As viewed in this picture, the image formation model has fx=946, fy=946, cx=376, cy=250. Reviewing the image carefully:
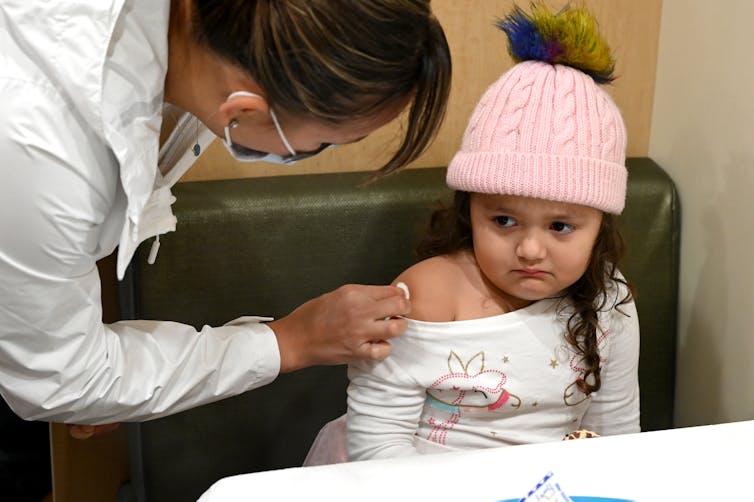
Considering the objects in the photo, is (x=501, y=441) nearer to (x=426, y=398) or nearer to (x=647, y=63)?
(x=426, y=398)

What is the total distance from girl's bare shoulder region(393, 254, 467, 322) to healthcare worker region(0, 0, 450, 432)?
0.92 feet

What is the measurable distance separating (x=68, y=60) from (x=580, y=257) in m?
0.67

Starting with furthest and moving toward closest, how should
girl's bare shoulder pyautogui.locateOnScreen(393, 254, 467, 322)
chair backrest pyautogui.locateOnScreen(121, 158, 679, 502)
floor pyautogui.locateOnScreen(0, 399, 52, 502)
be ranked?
floor pyautogui.locateOnScreen(0, 399, 52, 502) → chair backrest pyautogui.locateOnScreen(121, 158, 679, 502) → girl's bare shoulder pyautogui.locateOnScreen(393, 254, 467, 322)

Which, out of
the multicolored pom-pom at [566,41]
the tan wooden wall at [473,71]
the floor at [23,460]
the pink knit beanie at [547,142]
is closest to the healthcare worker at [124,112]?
the pink knit beanie at [547,142]

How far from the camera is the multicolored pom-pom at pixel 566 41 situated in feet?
3.98

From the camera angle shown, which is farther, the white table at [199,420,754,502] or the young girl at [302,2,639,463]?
the young girl at [302,2,639,463]

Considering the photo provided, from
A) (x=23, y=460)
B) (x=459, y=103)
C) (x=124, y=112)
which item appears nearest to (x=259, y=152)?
(x=124, y=112)

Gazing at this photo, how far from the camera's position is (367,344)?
120 cm

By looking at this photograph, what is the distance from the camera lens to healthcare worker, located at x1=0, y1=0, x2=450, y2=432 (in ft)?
2.88

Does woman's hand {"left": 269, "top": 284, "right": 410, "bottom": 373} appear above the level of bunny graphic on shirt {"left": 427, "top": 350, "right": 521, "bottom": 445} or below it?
above

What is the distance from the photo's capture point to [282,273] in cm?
150

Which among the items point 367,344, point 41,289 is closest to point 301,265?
point 367,344

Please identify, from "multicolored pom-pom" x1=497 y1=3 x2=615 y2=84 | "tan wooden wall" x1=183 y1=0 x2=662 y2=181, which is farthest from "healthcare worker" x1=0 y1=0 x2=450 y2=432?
"tan wooden wall" x1=183 y1=0 x2=662 y2=181

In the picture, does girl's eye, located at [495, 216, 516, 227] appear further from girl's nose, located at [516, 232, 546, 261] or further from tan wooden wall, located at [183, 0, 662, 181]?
tan wooden wall, located at [183, 0, 662, 181]
